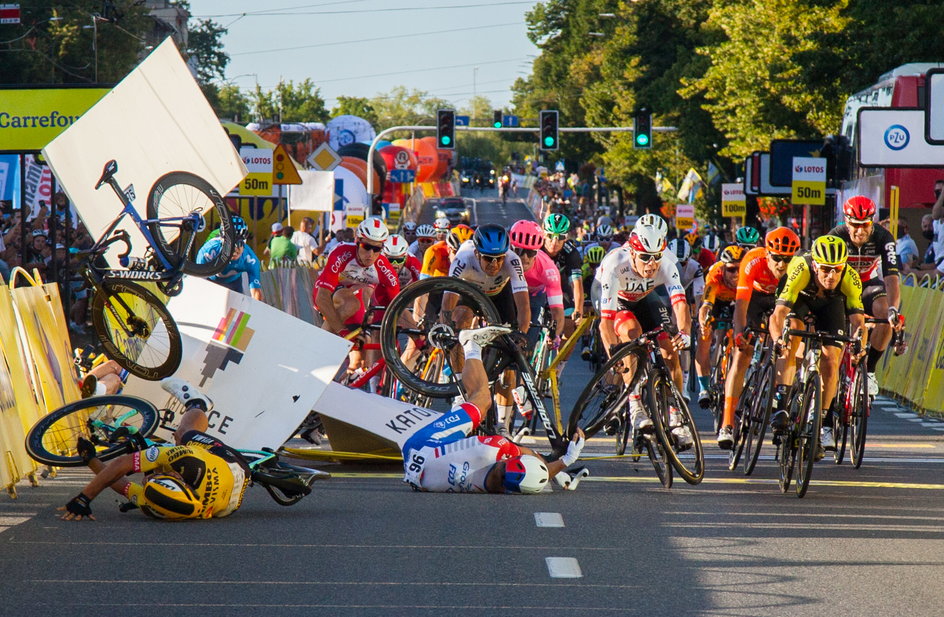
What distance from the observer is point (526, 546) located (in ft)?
29.5

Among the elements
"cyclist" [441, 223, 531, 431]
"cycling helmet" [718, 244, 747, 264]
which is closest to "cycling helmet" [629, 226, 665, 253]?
"cyclist" [441, 223, 531, 431]

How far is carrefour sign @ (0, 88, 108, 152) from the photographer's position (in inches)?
668

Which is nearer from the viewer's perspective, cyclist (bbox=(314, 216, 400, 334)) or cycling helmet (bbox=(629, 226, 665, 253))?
cycling helmet (bbox=(629, 226, 665, 253))

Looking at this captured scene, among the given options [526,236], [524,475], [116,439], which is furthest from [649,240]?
[116,439]

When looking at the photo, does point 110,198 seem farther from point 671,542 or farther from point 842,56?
point 842,56

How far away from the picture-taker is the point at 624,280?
12.6 m

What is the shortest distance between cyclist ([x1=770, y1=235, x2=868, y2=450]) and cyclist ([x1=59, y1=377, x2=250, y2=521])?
153 inches

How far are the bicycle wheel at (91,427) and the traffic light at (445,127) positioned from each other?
36865 mm

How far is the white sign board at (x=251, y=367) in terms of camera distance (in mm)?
12414

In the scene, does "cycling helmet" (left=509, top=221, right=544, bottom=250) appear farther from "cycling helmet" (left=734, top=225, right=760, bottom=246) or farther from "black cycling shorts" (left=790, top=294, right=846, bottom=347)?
"cycling helmet" (left=734, top=225, right=760, bottom=246)

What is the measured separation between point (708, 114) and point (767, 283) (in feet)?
162

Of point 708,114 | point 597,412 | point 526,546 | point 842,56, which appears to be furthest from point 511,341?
point 708,114

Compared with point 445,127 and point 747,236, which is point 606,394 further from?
point 445,127

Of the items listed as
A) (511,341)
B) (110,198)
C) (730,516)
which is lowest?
(730,516)
